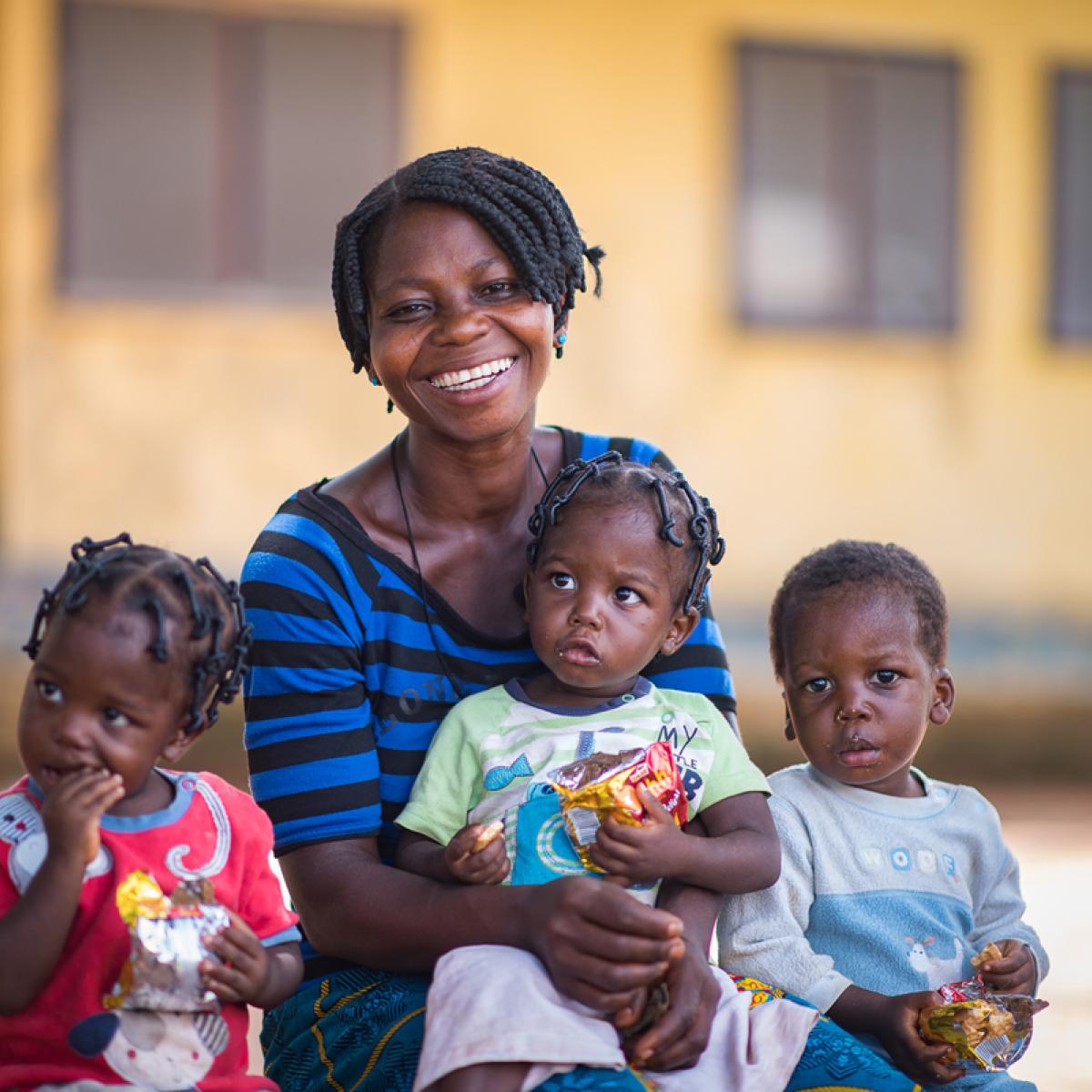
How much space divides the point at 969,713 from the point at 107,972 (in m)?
7.41

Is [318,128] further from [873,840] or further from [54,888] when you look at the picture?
[54,888]

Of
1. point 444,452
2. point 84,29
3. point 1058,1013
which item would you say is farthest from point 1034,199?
point 444,452

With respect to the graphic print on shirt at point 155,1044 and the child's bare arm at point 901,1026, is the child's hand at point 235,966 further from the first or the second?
the child's bare arm at point 901,1026

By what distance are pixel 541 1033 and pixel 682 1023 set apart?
0.24m

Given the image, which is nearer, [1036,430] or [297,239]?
[297,239]

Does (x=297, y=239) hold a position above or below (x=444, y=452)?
above

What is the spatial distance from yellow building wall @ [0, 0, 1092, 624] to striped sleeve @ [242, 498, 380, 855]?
536cm

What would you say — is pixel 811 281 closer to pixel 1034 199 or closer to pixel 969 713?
pixel 1034 199

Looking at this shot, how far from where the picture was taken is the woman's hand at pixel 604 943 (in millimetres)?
2578

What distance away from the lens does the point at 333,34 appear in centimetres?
848

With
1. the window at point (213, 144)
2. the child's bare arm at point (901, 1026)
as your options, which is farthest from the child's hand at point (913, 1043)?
the window at point (213, 144)

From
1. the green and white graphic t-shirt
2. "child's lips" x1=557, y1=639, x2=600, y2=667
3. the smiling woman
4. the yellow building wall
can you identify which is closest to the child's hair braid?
the smiling woman

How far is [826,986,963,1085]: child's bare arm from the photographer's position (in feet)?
9.73

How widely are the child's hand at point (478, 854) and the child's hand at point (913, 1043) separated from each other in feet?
2.41
